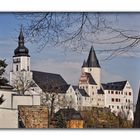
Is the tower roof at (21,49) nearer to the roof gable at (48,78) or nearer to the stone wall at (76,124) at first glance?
the roof gable at (48,78)

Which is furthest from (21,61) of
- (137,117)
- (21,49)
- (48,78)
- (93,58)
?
(137,117)

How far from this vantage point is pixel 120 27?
145 ft

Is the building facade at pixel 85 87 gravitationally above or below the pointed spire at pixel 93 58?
below

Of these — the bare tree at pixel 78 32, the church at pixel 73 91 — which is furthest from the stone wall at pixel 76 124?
the bare tree at pixel 78 32

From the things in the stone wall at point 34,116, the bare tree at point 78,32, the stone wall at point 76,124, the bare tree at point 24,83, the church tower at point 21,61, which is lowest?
the stone wall at point 76,124

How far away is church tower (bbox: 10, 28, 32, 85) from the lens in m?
44.2

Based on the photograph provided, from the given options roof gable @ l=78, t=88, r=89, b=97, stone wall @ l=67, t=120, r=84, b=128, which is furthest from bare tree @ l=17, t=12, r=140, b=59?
stone wall @ l=67, t=120, r=84, b=128

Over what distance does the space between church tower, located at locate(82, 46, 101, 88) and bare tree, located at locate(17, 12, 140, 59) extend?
73 millimetres

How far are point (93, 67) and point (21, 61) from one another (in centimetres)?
55

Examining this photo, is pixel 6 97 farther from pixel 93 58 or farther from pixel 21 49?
pixel 93 58

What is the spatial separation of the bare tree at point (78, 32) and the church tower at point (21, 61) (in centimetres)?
9

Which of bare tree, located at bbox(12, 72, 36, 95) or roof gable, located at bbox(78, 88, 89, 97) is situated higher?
bare tree, located at bbox(12, 72, 36, 95)

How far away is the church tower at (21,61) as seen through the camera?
44.2m

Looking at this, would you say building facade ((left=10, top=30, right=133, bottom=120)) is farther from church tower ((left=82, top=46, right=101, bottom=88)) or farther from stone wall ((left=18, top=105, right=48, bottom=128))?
stone wall ((left=18, top=105, right=48, bottom=128))
